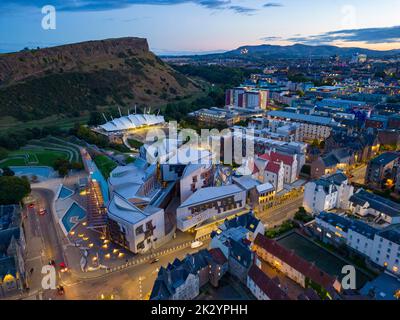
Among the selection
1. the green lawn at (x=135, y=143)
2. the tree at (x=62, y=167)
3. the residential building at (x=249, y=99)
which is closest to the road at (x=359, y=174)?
the green lawn at (x=135, y=143)

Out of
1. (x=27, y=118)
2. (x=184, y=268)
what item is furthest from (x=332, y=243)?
(x=27, y=118)

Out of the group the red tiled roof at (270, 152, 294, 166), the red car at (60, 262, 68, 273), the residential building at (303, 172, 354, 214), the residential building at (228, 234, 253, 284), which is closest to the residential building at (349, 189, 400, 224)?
the residential building at (303, 172, 354, 214)

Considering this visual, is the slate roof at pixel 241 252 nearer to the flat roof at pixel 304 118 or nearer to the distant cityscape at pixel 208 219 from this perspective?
the distant cityscape at pixel 208 219

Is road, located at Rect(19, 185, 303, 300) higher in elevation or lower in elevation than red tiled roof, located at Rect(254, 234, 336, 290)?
lower

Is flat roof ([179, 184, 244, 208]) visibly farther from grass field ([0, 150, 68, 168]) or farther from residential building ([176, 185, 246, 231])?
grass field ([0, 150, 68, 168])
